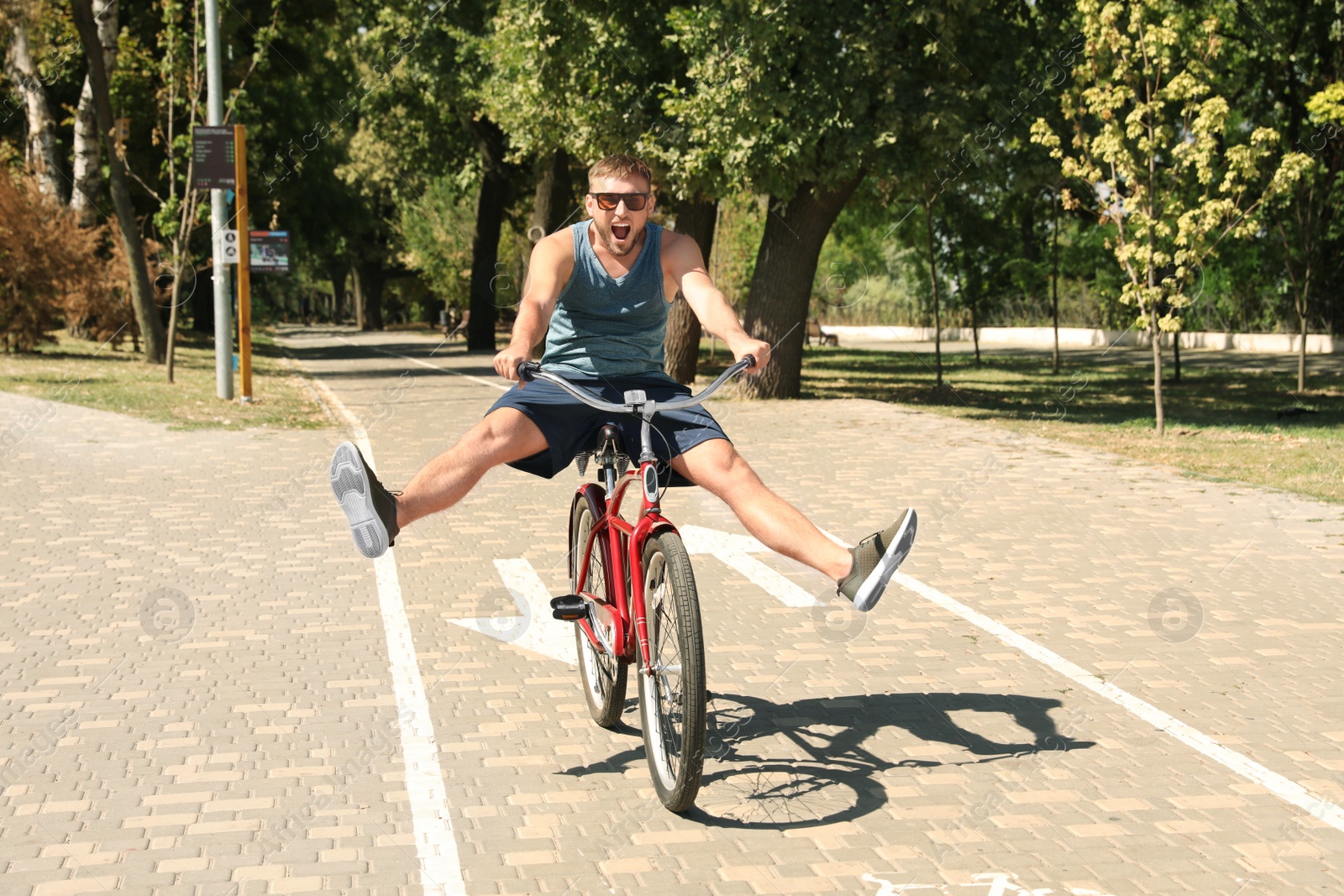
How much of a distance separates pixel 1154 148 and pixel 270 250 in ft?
40.7

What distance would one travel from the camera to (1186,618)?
7125 mm

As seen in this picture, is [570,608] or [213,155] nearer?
[570,608]

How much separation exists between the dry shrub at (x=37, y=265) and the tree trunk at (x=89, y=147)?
0.62m

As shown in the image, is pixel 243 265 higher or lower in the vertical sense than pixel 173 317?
higher

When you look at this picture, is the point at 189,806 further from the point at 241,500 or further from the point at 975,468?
the point at 975,468

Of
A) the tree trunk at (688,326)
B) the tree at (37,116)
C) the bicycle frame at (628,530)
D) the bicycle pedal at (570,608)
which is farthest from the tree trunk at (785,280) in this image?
the bicycle frame at (628,530)

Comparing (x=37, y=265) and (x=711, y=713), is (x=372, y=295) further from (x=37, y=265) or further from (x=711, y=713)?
(x=711, y=713)

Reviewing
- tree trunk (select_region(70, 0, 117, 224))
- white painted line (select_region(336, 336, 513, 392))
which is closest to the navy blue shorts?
white painted line (select_region(336, 336, 513, 392))

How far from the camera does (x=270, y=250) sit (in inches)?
823

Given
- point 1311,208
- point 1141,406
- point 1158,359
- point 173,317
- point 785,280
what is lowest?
point 1141,406

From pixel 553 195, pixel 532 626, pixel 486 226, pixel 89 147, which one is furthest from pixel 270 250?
pixel 486 226

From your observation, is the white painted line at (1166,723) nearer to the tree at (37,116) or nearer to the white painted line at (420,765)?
the white painted line at (420,765)

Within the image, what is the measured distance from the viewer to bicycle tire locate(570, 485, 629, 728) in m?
5.05

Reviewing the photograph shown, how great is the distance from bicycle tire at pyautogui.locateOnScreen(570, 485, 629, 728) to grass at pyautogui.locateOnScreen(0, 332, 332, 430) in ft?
38.1
